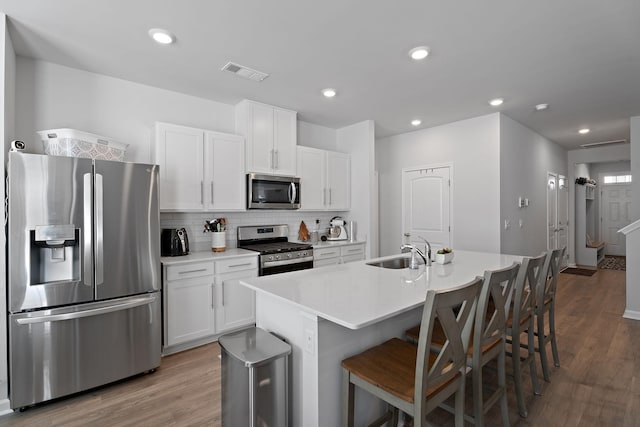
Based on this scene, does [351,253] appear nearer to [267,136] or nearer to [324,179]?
[324,179]

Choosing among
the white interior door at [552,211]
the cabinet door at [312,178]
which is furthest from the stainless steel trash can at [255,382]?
the white interior door at [552,211]

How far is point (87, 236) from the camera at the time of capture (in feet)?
7.68

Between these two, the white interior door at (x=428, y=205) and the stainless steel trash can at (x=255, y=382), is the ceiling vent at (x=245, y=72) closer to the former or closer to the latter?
the stainless steel trash can at (x=255, y=382)

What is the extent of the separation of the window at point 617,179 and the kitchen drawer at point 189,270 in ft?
35.7

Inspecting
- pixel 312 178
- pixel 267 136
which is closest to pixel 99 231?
pixel 267 136

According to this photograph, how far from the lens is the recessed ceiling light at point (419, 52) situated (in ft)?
8.34

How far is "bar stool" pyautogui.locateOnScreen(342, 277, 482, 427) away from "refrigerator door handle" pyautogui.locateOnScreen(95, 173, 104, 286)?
198cm

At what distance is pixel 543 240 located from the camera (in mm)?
5707

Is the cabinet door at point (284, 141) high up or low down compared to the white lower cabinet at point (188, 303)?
up

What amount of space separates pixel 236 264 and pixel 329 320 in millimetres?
2052

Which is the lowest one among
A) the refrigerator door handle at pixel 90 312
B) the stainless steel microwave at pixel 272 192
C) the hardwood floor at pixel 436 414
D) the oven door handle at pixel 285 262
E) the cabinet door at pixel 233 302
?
the hardwood floor at pixel 436 414

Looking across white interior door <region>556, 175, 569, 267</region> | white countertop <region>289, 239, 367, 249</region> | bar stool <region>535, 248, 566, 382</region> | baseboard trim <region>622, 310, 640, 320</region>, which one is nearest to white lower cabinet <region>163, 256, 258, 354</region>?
white countertop <region>289, 239, 367, 249</region>

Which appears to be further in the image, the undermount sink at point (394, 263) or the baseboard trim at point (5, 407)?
the undermount sink at point (394, 263)

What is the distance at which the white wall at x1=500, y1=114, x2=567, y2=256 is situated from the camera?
4.35 meters
